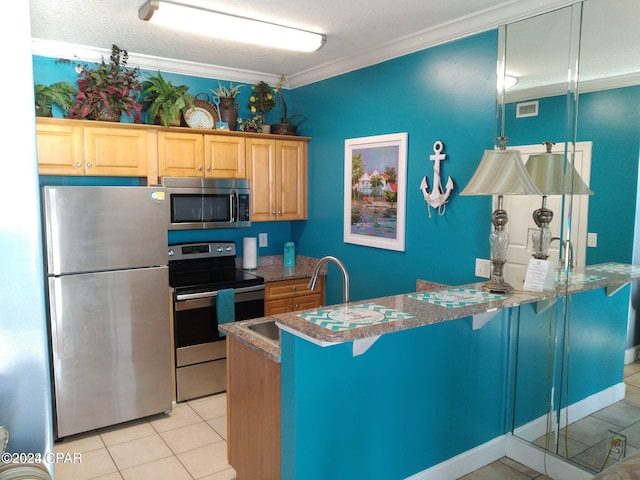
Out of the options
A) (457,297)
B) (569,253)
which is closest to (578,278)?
(569,253)

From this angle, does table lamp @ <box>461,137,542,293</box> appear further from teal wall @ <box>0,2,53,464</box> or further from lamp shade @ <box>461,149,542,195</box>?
teal wall @ <box>0,2,53,464</box>

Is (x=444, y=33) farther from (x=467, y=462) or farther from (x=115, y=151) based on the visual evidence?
(x=467, y=462)

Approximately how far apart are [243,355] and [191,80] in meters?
2.74

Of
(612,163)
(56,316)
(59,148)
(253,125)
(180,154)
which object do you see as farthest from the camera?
(253,125)

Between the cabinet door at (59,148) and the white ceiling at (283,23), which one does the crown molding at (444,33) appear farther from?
the cabinet door at (59,148)

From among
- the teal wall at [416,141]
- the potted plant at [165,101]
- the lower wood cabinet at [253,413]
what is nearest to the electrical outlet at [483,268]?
the teal wall at [416,141]

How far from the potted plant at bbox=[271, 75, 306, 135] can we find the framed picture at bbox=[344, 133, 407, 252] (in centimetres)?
68

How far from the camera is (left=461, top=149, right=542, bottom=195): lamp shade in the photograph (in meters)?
2.48

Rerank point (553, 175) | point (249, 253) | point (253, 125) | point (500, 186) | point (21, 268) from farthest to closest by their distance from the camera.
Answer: point (249, 253) → point (253, 125) → point (553, 175) → point (500, 186) → point (21, 268)

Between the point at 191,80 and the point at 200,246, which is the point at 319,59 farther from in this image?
the point at 200,246

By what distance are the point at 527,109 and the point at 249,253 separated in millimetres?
2635

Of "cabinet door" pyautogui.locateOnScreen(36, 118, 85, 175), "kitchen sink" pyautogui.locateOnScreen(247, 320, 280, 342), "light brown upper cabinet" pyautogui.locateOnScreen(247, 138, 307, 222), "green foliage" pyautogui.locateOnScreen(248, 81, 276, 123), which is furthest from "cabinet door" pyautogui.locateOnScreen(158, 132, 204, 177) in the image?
"kitchen sink" pyautogui.locateOnScreen(247, 320, 280, 342)

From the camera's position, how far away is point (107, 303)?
10.7 feet

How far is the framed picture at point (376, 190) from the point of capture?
3.59 meters
